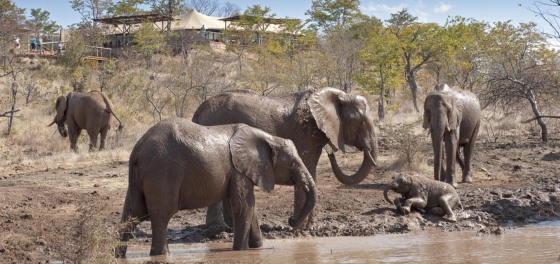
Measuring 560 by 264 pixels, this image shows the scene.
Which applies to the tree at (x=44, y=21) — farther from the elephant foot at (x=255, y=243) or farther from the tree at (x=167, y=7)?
the elephant foot at (x=255, y=243)

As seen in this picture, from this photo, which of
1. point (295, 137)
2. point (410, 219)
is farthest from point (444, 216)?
point (295, 137)

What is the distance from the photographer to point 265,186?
33.1 feet

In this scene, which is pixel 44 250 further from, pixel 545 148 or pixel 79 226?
pixel 545 148

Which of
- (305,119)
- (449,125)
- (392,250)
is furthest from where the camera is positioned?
(449,125)

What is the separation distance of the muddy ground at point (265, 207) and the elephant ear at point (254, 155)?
162 cm

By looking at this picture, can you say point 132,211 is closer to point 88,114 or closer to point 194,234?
point 194,234

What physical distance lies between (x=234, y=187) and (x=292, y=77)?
25.4 metres

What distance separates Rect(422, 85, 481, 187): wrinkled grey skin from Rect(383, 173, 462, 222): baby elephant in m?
1.96

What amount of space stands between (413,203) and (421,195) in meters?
0.24

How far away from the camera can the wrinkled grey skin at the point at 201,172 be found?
930 centimetres

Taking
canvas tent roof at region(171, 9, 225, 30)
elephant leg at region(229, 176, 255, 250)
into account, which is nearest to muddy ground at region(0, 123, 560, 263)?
elephant leg at region(229, 176, 255, 250)

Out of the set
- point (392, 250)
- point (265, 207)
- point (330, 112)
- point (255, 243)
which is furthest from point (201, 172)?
point (265, 207)

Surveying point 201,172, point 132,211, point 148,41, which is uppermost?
point 148,41

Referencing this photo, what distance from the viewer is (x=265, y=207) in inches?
539
